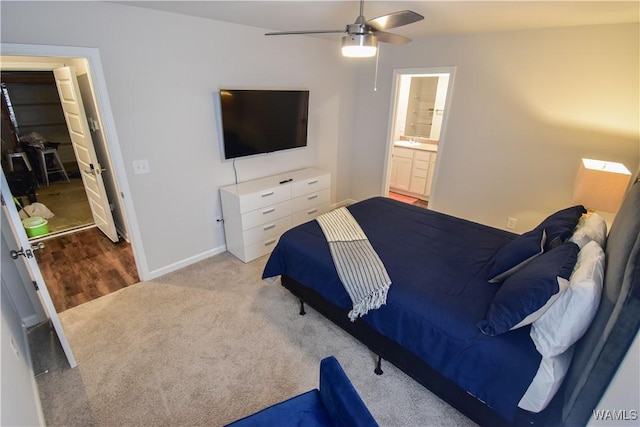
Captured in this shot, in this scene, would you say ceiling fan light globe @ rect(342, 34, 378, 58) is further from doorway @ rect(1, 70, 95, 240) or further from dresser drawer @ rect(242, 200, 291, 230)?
doorway @ rect(1, 70, 95, 240)

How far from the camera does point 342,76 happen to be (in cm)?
412

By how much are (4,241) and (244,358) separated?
1841 millimetres

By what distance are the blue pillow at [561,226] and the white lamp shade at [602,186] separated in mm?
382

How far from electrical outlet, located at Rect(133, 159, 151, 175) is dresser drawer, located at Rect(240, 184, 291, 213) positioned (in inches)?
34.4

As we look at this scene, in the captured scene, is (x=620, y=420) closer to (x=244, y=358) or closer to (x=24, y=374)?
(x=244, y=358)

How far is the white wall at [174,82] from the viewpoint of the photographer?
2.13m

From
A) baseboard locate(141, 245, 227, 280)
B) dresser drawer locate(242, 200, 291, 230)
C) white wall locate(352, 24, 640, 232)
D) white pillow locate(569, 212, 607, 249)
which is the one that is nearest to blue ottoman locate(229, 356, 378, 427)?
white pillow locate(569, 212, 607, 249)

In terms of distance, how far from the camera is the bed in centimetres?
122

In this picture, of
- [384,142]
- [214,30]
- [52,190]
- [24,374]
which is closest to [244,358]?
[24,374]

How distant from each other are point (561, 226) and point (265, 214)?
2.56 m

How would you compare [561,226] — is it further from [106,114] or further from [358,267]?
[106,114]

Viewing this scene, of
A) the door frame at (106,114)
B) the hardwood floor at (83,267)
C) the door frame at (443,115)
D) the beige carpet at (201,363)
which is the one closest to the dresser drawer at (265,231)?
the beige carpet at (201,363)

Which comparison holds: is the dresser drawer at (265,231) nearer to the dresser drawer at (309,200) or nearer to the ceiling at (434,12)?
the dresser drawer at (309,200)

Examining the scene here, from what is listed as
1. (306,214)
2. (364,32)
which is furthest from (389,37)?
(306,214)
